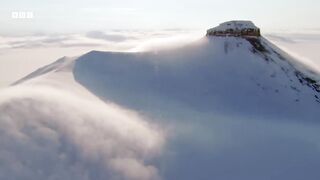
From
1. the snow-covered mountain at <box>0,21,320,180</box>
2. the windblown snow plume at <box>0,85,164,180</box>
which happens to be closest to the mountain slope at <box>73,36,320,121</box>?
the snow-covered mountain at <box>0,21,320,180</box>

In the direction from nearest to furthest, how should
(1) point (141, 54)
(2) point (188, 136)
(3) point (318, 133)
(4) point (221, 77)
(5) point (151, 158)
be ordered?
(5) point (151, 158)
(2) point (188, 136)
(3) point (318, 133)
(4) point (221, 77)
(1) point (141, 54)

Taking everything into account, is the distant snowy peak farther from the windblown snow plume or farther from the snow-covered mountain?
the windblown snow plume

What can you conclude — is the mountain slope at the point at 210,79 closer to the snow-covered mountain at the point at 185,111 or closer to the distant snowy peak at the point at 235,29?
the snow-covered mountain at the point at 185,111

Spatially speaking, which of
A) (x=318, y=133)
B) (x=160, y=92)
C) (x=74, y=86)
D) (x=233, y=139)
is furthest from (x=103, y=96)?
(x=318, y=133)

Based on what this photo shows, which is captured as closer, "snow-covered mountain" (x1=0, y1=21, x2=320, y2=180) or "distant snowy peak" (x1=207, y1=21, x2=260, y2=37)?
"snow-covered mountain" (x1=0, y1=21, x2=320, y2=180)

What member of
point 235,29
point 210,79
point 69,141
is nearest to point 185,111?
point 210,79

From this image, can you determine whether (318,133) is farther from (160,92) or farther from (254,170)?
(160,92)
